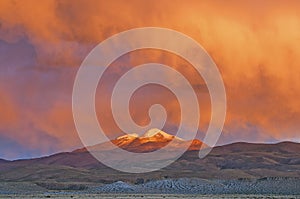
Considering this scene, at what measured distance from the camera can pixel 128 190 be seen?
19388 cm

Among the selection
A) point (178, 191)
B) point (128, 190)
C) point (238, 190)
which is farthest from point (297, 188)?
point (128, 190)

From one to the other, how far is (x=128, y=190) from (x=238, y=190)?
3653 centimetres

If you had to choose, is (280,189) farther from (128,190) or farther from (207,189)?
(128,190)

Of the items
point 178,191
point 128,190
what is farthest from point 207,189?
point 128,190

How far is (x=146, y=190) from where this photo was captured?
19525 cm

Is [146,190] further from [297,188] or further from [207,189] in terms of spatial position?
[297,188]

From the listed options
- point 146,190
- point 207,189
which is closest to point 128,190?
point 146,190

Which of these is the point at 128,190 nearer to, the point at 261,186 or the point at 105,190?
the point at 105,190

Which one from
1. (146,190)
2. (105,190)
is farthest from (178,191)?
(105,190)

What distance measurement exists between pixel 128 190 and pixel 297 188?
56720mm

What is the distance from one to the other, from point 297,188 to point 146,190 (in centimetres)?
5071

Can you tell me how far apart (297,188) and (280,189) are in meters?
6.17

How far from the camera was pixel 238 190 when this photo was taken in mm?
190000

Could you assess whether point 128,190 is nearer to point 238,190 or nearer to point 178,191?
point 178,191
